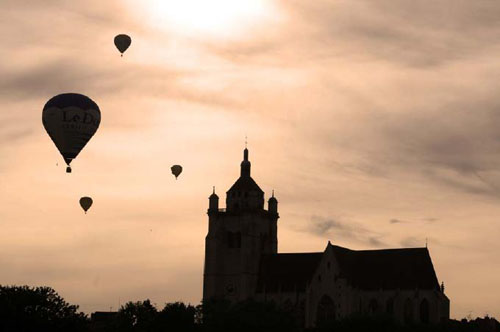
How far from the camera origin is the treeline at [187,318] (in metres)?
154

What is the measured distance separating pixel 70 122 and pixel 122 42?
33.6 feet

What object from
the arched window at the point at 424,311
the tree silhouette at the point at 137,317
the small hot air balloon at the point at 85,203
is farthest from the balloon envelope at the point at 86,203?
the arched window at the point at 424,311

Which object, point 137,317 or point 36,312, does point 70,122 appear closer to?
point 36,312

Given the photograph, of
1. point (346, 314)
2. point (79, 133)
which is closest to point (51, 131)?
point (79, 133)

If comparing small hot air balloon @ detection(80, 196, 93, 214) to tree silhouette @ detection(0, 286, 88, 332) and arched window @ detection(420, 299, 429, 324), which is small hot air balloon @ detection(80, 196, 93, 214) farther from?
arched window @ detection(420, 299, 429, 324)

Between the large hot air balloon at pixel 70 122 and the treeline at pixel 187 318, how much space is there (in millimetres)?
23365

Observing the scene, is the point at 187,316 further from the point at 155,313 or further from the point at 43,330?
the point at 43,330

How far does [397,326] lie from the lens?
181 meters

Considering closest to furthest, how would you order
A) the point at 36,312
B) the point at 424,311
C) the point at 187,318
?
the point at 36,312, the point at 187,318, the point at 424,311

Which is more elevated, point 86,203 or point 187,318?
point 86,203

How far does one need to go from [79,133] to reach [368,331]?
55434mm

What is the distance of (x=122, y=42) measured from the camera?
141 meters

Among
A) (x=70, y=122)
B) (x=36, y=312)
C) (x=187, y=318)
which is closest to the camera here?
(x=70, y=122)

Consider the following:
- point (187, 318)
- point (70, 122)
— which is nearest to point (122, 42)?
point (70, 122)
